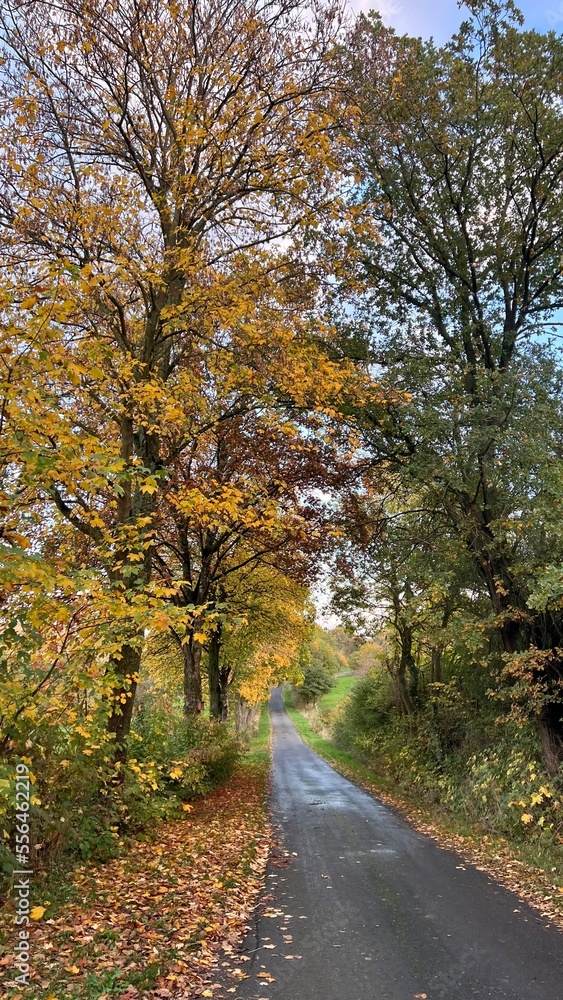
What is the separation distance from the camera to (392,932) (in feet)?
17.7

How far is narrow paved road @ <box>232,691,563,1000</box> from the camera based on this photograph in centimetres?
433

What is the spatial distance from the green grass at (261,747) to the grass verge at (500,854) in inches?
367

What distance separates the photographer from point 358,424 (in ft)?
39.1

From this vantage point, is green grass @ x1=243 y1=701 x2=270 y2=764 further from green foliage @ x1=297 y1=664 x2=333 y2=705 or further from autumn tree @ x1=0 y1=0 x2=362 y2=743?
autumn tree @ x1=0 y1=0 x2=362 y2=743

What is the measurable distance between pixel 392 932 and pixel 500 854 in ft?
13.9

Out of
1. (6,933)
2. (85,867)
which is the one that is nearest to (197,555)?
(85,867)

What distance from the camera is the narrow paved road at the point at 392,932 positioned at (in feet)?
14.2

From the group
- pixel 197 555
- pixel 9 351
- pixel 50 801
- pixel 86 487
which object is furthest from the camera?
pixel 197 555

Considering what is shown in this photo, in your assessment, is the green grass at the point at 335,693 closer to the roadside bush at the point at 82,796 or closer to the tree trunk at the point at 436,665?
the tree trunk at the point at 436,665

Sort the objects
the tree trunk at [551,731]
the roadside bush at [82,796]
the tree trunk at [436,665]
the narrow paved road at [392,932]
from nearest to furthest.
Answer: the narrow paved road at [392,932] → the roadside bush at [82,796] → the tree trunk at [551,731] → the tree trunk at [436,665]

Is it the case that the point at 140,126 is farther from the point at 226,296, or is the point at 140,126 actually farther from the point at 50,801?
the point at 50,801

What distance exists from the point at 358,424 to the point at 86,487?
8431 millimetres

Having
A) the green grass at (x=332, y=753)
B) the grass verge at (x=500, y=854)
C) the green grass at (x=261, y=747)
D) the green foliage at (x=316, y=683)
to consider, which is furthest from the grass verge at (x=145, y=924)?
the green foliage at (x=316, y=683)

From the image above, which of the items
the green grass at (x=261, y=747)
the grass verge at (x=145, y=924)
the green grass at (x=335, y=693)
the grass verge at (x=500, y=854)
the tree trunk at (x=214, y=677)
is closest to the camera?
the grass verge at (x=145, y=924)
